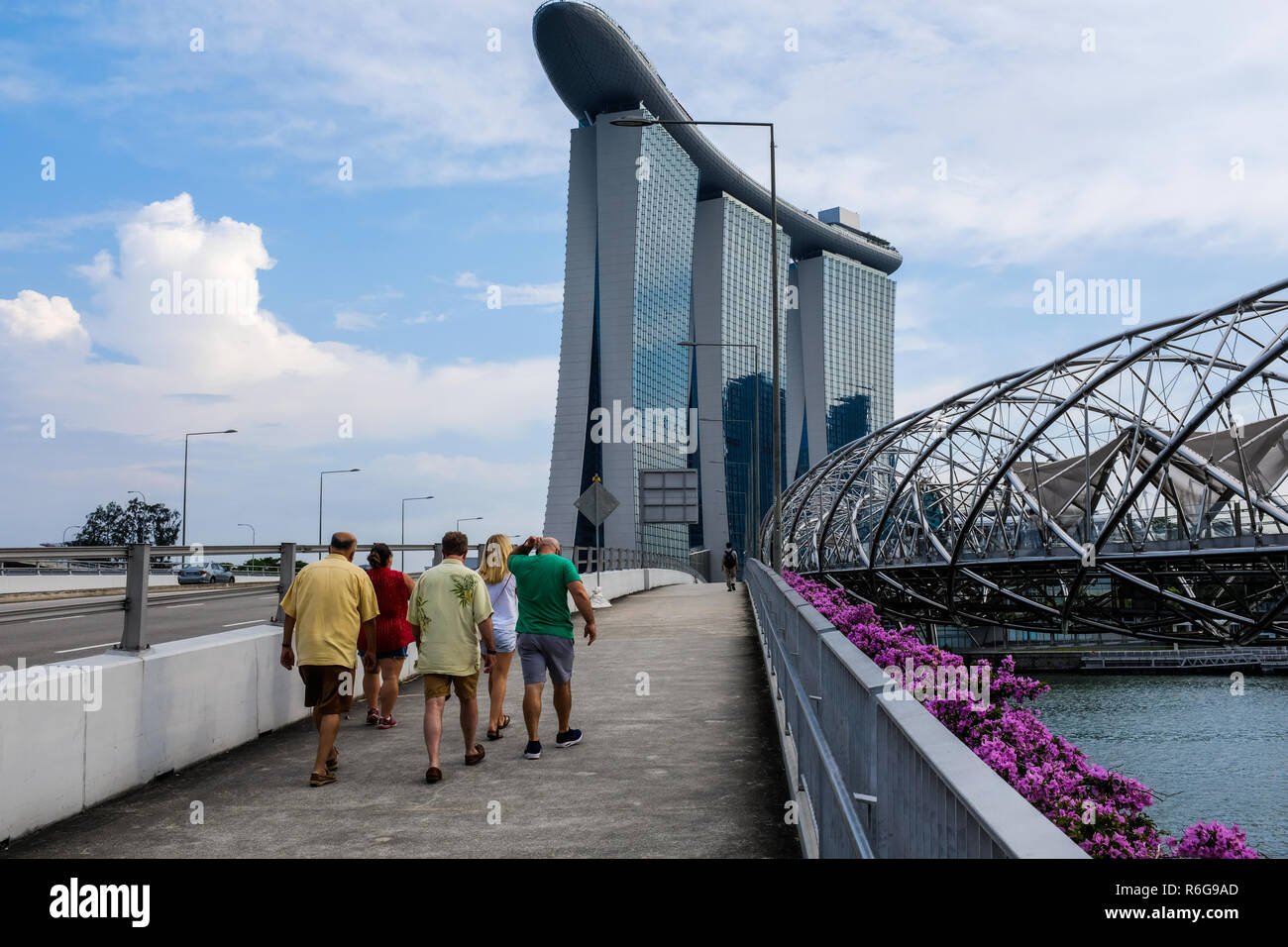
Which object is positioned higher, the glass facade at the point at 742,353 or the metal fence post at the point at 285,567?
the glass facade at the point at 742,353

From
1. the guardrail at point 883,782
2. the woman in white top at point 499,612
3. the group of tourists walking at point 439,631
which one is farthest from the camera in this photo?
the woman in white top at point 499,612

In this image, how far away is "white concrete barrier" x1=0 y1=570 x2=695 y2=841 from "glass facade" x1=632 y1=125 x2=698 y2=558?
104939 mm

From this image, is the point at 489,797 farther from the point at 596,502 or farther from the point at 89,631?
the point at 596,502

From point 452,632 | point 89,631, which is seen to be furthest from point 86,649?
point 452,632

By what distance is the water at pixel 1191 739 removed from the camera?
122 feet

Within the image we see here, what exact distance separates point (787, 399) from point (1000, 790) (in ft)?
578

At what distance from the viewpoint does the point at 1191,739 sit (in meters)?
53.7

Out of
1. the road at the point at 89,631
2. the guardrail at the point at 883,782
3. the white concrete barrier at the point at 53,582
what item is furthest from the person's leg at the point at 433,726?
the white concrete barrier at the point at 53,582

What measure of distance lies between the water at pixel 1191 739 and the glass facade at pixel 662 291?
2123 inches

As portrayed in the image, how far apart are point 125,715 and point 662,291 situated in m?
119

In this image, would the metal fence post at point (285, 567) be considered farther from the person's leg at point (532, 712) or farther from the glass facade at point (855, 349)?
the glass facade at point (855, 349)
